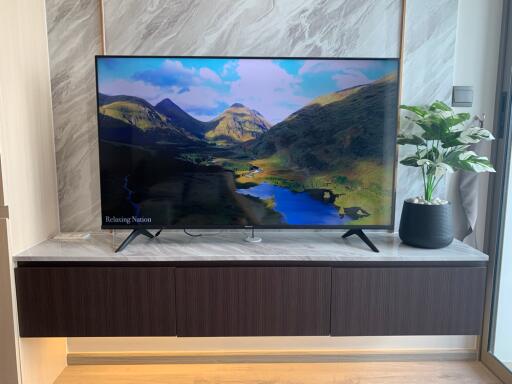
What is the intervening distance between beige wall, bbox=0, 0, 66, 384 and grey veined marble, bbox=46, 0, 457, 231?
0.30ft

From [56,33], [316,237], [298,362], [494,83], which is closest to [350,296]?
[316,237]

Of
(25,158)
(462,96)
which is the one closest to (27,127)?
(25,158)

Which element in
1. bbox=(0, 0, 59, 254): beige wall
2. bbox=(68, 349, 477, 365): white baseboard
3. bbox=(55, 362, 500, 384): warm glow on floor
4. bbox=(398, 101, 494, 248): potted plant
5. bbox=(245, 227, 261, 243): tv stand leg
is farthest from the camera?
bbox=(68, 349, 477, 365): white baseboard

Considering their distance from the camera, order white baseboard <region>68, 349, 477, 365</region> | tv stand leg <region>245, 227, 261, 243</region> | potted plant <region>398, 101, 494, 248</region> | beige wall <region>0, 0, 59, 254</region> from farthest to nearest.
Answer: white baseboard <region>68, 349, 477, 365</region>
tv stand leg <region>245, 227, 261, 243</region>
potted plant <region>398, 101, 494, 248</region>
beige wall <region>0, 0, 59, 254</region>

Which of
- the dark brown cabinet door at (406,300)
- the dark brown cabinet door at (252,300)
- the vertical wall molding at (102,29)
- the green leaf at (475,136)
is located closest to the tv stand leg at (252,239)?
the dark brown cabinet door at (252,300)

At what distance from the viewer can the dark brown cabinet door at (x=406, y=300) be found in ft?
5.87

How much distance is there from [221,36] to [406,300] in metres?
1.60

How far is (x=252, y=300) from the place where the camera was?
5.87ft

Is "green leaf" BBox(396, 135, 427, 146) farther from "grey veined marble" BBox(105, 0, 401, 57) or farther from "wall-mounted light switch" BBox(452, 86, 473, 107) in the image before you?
"grey veined marble" BBox(105, 0, 401, 57)

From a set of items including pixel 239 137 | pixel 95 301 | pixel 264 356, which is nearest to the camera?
pixel 95 301

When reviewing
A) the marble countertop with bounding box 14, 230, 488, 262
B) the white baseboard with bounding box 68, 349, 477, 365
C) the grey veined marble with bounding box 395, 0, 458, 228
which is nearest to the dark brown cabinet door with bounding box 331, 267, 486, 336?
the marble countertop with bounding box 14, 230, 488, 262

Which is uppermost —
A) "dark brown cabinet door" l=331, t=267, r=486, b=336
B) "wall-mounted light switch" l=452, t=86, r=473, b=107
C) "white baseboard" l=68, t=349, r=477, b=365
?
→ "wall-mounted light switch" l=452, t=86, r=473, b=107

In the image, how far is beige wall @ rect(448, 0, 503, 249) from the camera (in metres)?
2.09

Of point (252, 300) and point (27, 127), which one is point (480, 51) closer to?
point (252, 300)
